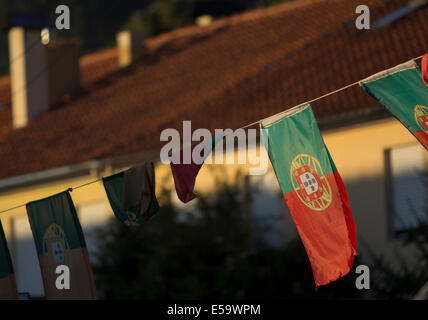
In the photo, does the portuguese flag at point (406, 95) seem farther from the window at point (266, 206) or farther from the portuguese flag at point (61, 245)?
the window at point (266, 206)

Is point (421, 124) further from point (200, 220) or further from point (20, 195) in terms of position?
point (20, 195)

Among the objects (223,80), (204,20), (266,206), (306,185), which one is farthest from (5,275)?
(204,20)

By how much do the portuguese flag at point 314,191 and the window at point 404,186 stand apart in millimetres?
7185

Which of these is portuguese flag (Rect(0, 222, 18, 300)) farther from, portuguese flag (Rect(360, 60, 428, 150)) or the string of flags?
portuguese flag (Rect(360, 60, 428, 150))

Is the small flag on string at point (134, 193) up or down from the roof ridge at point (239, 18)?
down

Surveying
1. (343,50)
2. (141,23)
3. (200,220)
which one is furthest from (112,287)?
(141,23)

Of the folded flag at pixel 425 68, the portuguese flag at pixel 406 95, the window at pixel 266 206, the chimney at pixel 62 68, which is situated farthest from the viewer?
the chimney at pixel 62 68

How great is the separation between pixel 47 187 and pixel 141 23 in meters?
26.7

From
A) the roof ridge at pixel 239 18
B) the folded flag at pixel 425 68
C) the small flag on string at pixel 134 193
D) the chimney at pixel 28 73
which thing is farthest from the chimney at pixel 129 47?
the folded flag at pixel 425 68

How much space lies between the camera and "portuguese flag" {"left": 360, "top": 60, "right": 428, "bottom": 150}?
7.85 metres

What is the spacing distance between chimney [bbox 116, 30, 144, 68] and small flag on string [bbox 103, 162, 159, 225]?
654 inches

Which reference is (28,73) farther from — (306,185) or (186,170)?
(306,185)

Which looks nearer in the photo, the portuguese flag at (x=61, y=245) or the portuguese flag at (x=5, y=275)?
the portuguese flag at (x=61, y=245)

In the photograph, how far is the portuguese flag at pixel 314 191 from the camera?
27.4ft
